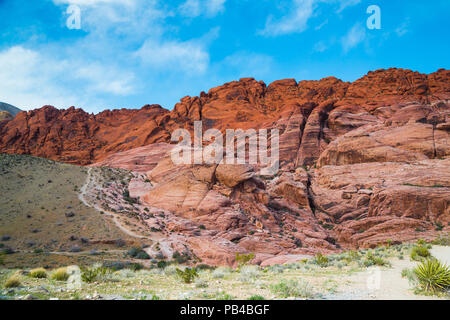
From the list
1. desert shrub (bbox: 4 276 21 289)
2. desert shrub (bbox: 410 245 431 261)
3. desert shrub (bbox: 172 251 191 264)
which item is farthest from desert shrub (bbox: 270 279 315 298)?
desert shrub (bbox: 172 251 191 264)

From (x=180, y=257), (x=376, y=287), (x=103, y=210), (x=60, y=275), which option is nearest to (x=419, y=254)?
(x=376, y=287)

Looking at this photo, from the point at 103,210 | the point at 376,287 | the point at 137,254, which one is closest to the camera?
the point at 376,287

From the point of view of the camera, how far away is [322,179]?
41562mm

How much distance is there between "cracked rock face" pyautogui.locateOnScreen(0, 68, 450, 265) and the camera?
93.2 ft

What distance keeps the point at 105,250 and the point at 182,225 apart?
28.5 ft

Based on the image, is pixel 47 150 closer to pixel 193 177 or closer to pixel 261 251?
pixel 193 177

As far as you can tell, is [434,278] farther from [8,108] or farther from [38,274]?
[8,108]

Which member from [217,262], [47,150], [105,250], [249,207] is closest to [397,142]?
[249,207]

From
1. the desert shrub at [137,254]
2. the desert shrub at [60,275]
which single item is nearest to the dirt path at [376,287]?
the desert shrub at [60,275]

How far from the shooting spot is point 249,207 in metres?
32.7

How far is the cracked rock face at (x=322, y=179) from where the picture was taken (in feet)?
93.2

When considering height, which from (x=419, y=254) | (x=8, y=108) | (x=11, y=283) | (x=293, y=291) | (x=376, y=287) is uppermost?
(x=8, y=108)

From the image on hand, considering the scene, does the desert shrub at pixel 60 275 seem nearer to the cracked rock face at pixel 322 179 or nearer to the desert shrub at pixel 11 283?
the desert shrub at pixel 11 283

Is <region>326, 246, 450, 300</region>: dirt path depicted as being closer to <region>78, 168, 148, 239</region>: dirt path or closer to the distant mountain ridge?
<region>78, 168, 148, 239</region>: dirt path
